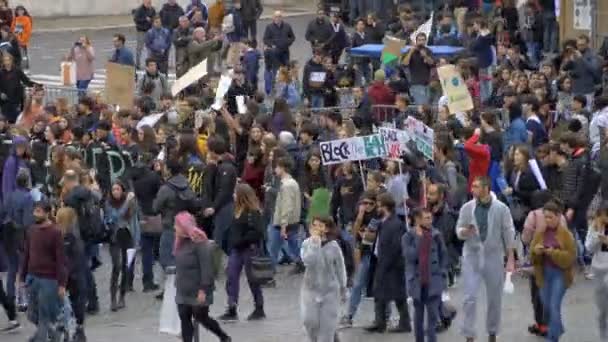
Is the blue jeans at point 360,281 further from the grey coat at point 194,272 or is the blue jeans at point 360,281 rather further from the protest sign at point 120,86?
the protest sign at point 120,86

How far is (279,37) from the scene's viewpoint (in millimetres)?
33375

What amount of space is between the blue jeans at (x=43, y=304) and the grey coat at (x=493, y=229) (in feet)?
12.5

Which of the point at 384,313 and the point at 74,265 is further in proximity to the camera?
the point at 384,313

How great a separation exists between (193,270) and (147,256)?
11.4 ft

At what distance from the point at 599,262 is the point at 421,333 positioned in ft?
5.86

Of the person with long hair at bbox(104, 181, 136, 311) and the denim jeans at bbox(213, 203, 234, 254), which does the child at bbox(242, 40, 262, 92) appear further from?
the person with long hair at bbox(104, 181, 136, 311)

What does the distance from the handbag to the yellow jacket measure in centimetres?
457

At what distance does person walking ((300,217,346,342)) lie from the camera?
56.6 feet

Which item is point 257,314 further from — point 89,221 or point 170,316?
point 89,221

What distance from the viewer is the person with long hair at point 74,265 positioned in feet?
59.9

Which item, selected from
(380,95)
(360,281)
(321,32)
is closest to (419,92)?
(380,95)

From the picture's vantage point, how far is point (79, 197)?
757 inches

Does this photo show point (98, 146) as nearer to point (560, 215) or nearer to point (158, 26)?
point (560, 215)

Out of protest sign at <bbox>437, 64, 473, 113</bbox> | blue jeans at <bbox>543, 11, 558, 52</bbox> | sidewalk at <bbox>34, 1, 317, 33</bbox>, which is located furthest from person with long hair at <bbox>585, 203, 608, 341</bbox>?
sidewalk at <bbox>34, 1, 317, 33</bbox>
